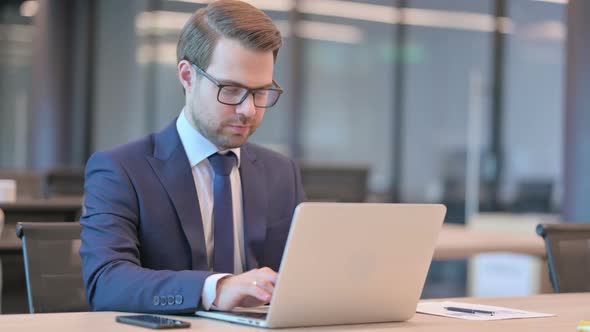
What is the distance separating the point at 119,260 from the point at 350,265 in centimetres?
61

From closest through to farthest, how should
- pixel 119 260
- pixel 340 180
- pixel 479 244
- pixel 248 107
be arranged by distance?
pixel 119 260 → pixel 248 107 → pixel 479 244 → pixel 340 180

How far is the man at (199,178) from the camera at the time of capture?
220cm

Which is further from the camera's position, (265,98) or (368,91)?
(368,91)

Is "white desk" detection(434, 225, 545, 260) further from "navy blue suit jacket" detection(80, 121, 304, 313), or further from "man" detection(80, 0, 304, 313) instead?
"man" detection(80, 0, 304, 313)

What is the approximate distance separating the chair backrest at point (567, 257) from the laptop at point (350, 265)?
1013mm

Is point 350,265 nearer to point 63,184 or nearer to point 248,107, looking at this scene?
point 248,107

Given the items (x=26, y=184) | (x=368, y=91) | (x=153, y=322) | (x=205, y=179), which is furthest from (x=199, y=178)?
(x=368, y=91)

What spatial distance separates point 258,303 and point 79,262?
69 cm

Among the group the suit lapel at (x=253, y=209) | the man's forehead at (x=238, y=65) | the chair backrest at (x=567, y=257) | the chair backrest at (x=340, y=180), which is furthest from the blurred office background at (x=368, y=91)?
the man's forehead at (x=238, y=65)

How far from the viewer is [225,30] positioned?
2289 millimetres

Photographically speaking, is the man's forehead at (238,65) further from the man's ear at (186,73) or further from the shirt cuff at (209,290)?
the shirt cuff at (209,290)

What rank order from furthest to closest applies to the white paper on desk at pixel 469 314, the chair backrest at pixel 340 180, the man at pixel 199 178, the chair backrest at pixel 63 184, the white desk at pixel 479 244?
the chair backrest at pixel 63 184, the chair backrest at pixel 340 180, the white desk at pixel 479 244, the man at pixel 199 178, the white paper on desk at pixel 469 314

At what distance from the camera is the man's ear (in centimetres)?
234

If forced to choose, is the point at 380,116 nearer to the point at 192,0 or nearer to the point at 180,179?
the point at 192,0
